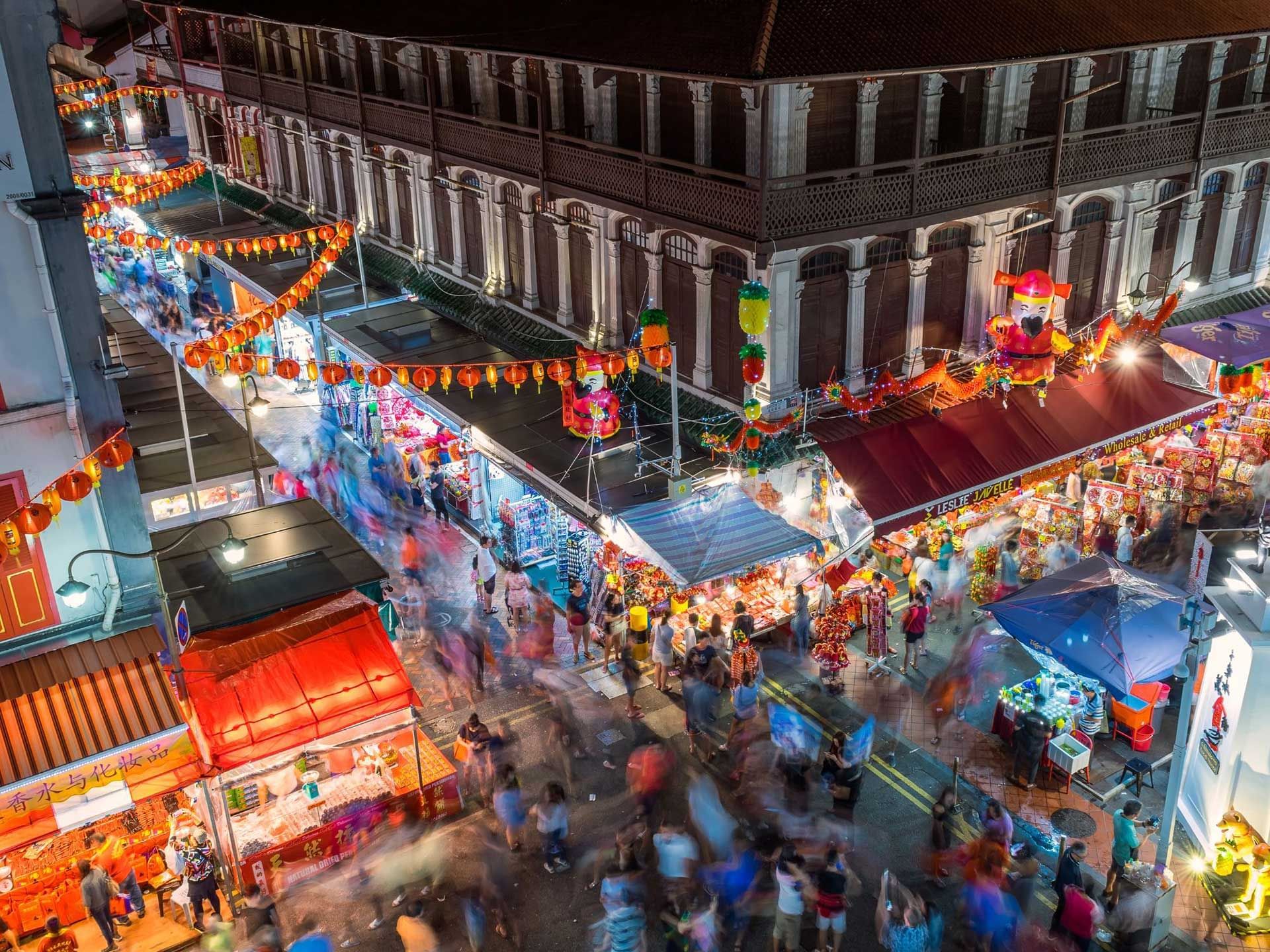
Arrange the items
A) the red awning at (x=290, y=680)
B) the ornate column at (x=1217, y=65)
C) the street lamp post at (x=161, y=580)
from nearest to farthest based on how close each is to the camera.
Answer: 1. the street lamp post at (x=161, y=580)
2. the red awning at (x=290, y=680)
3. the ornate column at (x=1217, y=65)


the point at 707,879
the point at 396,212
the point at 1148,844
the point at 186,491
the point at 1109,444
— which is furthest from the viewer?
the point at 396,212

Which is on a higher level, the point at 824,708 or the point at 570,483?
the point at 570,483

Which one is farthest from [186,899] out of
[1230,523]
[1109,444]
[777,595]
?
[1230,523]

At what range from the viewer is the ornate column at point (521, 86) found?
23031 mm

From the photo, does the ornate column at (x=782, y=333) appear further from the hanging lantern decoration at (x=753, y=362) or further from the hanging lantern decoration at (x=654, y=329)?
the hanging lantern decoration at (x=654, y=329)

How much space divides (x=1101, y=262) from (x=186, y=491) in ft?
60.0

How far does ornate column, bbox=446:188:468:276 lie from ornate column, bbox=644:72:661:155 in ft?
25.7

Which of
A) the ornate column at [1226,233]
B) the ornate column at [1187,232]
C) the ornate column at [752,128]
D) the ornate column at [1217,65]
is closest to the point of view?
the ornate column at [752,128]

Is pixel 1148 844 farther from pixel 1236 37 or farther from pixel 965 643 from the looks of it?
pixel 1236 37

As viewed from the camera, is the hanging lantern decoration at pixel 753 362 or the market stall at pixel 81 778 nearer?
the market stall at pixel 81 778

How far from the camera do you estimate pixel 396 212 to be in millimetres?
29938

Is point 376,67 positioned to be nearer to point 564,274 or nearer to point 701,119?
point 564,274

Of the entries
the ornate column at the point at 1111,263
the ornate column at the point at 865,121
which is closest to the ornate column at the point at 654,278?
the ornate column at the point at 865,121

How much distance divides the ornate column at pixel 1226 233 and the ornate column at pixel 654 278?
12785 mm
